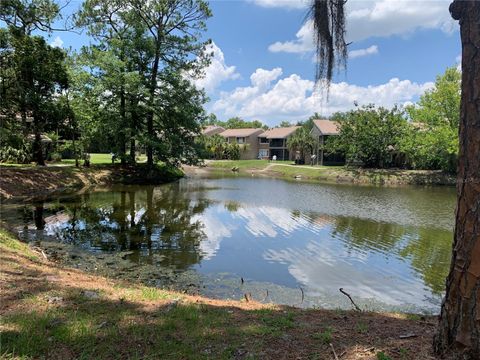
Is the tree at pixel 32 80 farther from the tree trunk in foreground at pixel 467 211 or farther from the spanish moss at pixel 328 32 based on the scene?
the tree trunk in foreground at pixel 467 211

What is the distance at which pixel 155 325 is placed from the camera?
4.24 meters

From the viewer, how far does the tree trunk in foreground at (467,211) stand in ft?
10.3

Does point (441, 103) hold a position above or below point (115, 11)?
below

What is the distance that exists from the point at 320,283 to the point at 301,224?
7487 mm

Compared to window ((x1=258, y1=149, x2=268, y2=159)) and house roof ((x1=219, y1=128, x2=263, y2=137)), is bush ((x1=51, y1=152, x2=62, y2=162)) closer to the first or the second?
house roof ((x1=219, y1=128, x2=263, y2=137))

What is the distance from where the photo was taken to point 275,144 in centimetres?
7112

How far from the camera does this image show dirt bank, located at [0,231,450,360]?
11.6ft

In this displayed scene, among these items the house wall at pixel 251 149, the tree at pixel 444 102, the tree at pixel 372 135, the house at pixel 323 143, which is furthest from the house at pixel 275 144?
the tree at pixel 444 102

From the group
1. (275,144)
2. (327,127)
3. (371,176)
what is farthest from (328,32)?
(275,144)

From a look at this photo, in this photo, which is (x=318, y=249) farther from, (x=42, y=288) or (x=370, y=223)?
(x=42, y=288)

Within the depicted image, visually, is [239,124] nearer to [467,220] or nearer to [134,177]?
[134,177]

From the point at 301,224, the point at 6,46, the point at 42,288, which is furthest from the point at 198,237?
the point at 6,46

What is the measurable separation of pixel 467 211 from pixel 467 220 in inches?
3.1

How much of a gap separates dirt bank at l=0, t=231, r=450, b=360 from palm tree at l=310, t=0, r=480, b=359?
383 mm
